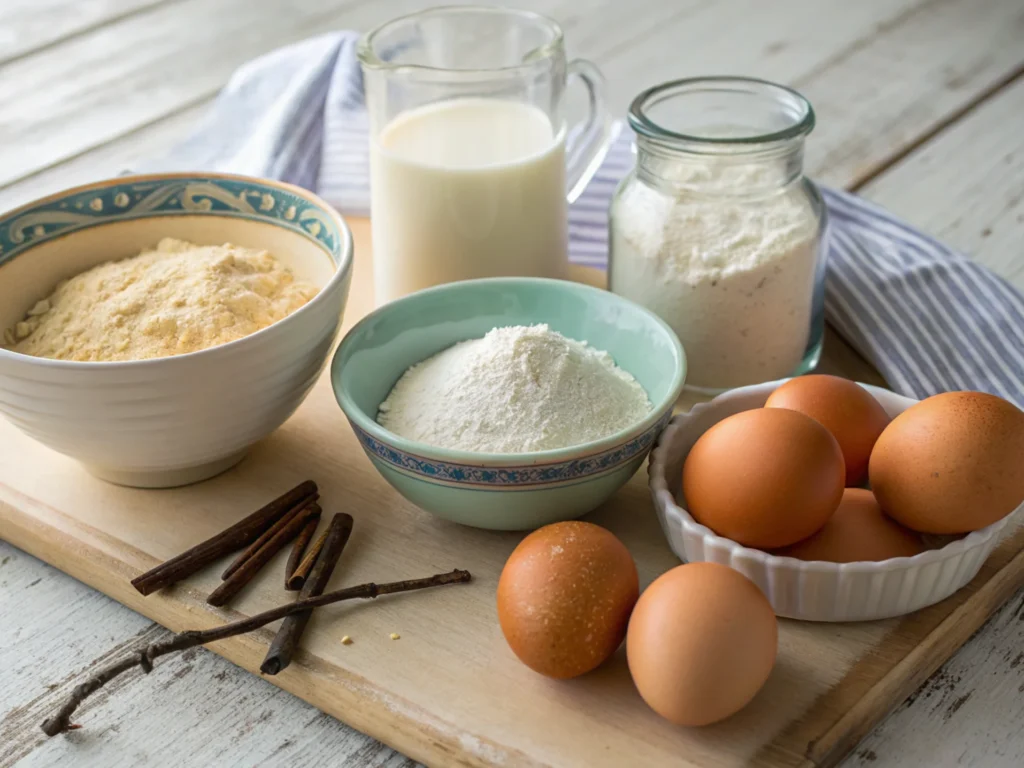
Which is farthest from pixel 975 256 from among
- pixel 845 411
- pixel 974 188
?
pixel 845 411

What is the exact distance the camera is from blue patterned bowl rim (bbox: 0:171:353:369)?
1137 mm

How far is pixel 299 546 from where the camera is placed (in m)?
1.00

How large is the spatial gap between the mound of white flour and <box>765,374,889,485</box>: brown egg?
0.44 ft

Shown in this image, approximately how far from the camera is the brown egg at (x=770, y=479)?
0.87 m

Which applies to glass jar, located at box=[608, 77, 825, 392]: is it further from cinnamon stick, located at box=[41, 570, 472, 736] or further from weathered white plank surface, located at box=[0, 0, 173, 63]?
weathered white plank surface, located at box=[0, 0, 173, 63]

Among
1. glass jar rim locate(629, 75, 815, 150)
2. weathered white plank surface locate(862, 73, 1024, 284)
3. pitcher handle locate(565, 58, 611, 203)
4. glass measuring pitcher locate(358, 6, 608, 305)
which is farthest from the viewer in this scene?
weathered white plank surface locate(862, 73, 1024, 284)

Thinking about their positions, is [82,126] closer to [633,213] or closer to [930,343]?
[633,213]

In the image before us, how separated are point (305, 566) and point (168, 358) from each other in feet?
0.66

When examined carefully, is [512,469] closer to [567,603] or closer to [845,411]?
[567,603]

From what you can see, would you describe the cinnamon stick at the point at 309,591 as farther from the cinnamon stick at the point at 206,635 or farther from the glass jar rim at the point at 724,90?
the glass jar rim at the point at 724,90

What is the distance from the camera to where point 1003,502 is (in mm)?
885

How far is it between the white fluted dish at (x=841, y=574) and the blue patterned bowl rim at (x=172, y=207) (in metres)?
0.43

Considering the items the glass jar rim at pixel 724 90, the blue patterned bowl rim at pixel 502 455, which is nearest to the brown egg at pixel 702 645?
the blue patterned bowl rim at pixel 502 455

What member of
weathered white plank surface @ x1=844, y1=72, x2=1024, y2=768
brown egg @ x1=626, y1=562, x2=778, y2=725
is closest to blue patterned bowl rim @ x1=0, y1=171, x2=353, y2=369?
brown egg @ x1=626, y1=562, x2=778, y2=725
